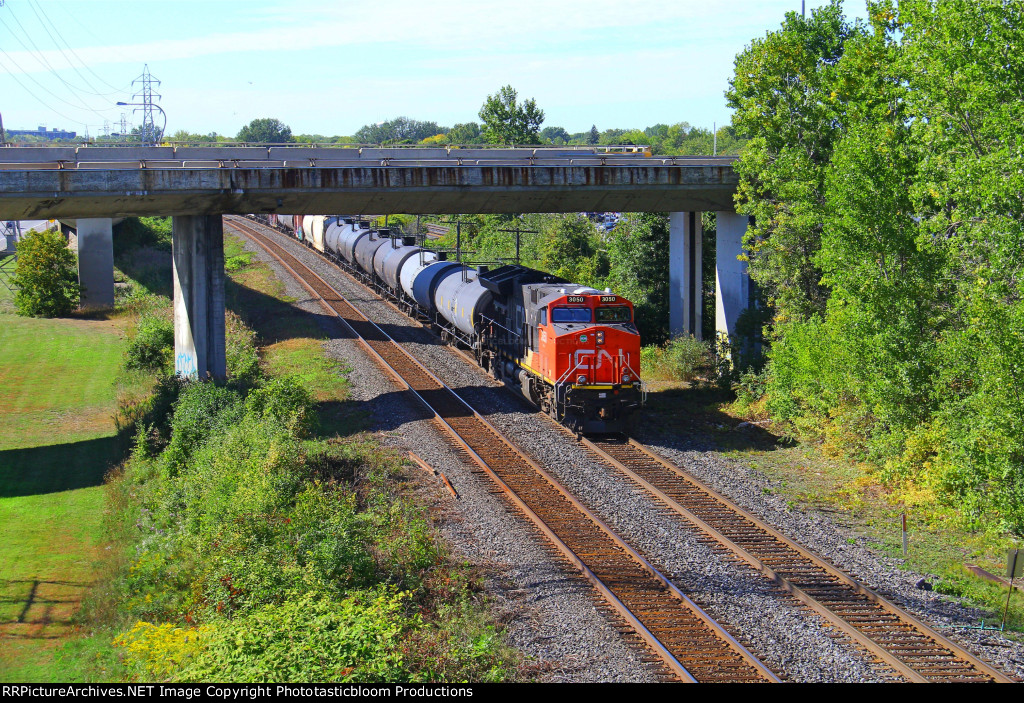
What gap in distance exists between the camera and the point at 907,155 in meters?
20.9

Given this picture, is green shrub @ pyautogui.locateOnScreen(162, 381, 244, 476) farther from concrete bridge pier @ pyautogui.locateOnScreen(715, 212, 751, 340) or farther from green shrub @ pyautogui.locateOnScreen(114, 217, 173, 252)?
green shrub @ pyautogui.locateOnScreen(114, 217, 173, 252)

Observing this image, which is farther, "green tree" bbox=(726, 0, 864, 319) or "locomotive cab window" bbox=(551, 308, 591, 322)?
"green tree" bbox=(726, 0, 864, 319)

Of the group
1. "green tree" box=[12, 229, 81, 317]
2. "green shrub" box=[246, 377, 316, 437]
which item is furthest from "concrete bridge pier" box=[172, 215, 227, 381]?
"green tree" box=[12, 229, 81, 317]

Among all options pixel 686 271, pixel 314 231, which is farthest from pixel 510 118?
pixel 686 271

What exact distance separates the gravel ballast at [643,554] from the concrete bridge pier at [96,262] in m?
32.5

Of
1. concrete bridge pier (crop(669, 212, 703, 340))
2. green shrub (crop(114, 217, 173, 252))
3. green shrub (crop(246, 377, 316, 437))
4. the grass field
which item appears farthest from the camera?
green shrub (crop(114, 217, 173, 252))

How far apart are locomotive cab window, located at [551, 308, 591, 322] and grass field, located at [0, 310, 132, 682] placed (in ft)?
41.9

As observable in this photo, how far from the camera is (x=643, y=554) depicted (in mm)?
16188

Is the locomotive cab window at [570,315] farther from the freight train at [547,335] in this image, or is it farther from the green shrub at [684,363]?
the green shrub at [684,363]

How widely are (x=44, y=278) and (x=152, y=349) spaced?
1828 cm

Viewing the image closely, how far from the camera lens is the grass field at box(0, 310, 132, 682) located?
16.2 m

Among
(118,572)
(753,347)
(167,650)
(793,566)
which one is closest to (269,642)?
(167,650)

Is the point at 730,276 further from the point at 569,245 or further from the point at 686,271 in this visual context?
the point at 569,245

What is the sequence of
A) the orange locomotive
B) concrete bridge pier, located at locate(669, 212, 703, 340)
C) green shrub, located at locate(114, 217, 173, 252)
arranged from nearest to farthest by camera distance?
the orange locomotive
concrete bridge pier, located at locate(669, 212, 703, 340)
green shrub, located at locate(114, 217, 173, 252)
